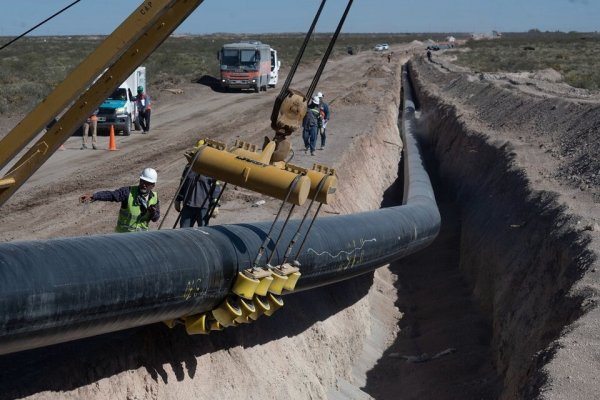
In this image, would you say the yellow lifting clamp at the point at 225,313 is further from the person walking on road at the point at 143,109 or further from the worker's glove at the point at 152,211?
the person walking on road at the point at 143,109

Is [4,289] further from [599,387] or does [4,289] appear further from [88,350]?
[599,387]

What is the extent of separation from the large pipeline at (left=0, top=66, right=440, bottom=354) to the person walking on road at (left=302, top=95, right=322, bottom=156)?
12234 millimetres

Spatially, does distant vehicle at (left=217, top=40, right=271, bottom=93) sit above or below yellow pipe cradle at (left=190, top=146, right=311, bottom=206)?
below

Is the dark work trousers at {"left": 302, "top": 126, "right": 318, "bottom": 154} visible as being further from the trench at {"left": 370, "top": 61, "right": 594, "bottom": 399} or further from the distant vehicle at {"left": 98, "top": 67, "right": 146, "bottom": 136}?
the distant vehicle at {"left": 98, "top": 67, "right": 146, "bottom": 136}

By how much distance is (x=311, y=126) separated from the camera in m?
23.8

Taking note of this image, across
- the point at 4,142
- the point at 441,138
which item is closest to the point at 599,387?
the point at 4,142

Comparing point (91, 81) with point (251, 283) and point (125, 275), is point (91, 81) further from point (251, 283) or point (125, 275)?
point (251, 283)

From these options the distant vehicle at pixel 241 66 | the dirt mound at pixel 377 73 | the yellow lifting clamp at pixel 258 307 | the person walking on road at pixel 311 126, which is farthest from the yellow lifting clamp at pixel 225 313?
the dirt mound at pixel 377 73

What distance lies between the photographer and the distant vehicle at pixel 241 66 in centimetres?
5244

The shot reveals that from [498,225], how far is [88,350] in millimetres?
12132

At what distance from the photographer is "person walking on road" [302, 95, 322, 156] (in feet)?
78.0

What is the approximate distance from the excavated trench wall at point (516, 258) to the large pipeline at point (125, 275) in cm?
292

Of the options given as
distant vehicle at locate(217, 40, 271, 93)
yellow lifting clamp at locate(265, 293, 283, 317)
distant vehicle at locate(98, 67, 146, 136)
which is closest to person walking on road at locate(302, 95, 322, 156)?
distant vehicle at locate(98, 67, 146, 136)

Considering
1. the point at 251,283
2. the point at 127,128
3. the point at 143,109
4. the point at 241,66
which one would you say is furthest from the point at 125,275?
the point at 241,66
